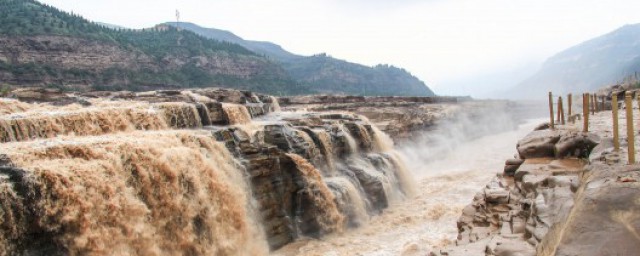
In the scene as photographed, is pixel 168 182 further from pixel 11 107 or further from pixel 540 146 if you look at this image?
pixel 540 146

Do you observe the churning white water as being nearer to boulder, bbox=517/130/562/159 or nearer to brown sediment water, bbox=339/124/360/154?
boulder, bbox=517/130/562/159

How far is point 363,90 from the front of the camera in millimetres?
159000

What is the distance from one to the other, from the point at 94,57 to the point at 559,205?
2721 inches

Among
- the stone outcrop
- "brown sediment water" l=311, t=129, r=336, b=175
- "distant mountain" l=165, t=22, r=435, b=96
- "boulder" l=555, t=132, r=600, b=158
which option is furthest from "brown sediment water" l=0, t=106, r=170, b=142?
"distant mountain" l=165, t=22, r=435, b=96

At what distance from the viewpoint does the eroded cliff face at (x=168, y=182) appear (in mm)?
8133

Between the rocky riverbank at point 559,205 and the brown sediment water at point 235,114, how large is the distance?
12.1 m

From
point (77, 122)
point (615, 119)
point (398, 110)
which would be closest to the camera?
point (615, 119)

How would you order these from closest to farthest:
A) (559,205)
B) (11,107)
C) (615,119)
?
(559,205) → (615,119) → (11,107)

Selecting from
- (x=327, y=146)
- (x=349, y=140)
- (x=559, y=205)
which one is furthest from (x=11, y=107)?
(x=559, y=205)

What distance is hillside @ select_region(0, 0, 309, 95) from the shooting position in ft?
176

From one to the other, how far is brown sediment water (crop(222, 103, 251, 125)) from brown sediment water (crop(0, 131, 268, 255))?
21.4ft

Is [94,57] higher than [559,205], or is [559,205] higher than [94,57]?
[94,57]

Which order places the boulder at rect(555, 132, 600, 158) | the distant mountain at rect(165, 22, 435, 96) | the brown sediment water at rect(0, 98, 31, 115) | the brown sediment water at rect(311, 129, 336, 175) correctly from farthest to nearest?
the distant mountain at rect(165, 22, 435, 96) < the brown sediment water at rect(311, 129, 336, 175) < the brown sediment water at rect(0, 98, 31, 115) < the boulder at rect(555, 132, 600, 158)

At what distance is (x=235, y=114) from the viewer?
2059 centimetres
